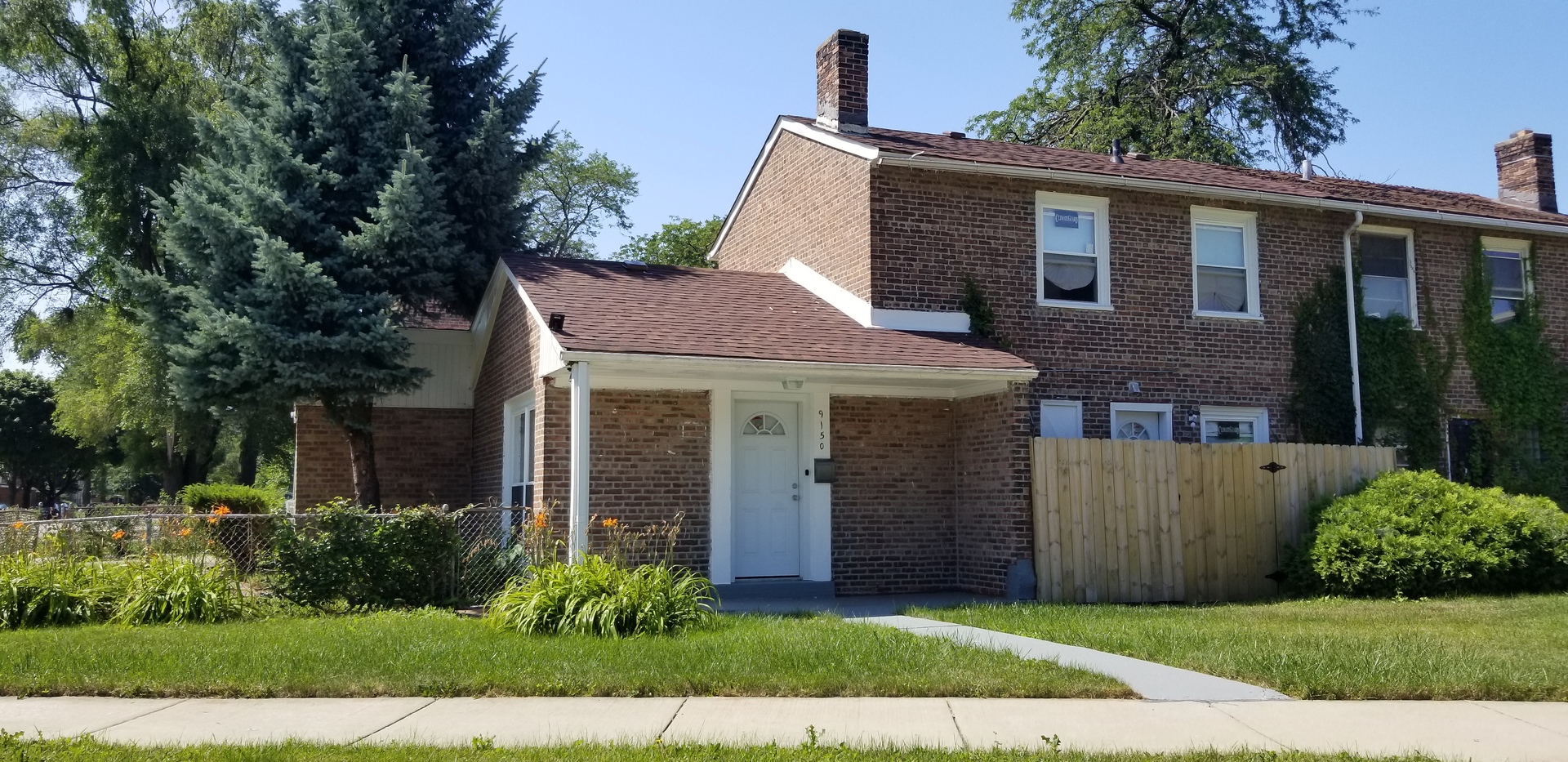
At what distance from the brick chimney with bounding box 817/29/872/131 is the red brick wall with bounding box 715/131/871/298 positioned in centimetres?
48

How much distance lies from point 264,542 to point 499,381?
379cm

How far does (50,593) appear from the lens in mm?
11117

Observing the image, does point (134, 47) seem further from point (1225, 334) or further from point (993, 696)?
point (993, 696)

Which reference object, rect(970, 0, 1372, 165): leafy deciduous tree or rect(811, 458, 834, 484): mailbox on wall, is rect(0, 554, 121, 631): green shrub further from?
rect(970, 0, 1372, 165): leafy deciduous tree

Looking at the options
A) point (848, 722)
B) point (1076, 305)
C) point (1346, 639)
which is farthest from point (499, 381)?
point (1346, 639)

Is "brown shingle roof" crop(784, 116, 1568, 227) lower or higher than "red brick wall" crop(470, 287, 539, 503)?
higher

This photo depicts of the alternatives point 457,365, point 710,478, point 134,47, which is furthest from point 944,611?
point 134,47

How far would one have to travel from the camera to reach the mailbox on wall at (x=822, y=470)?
46.4ft

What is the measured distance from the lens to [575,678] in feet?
25.7

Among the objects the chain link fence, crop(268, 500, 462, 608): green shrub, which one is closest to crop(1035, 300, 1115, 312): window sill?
the chain link fence

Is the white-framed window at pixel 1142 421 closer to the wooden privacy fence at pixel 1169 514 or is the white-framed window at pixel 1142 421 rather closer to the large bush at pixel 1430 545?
the wooden privacy fence at pixel 1169 514

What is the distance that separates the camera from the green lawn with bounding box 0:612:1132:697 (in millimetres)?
7695

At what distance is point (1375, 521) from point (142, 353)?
26177mm

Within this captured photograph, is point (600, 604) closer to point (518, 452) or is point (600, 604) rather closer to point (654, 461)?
point (654, 461)
